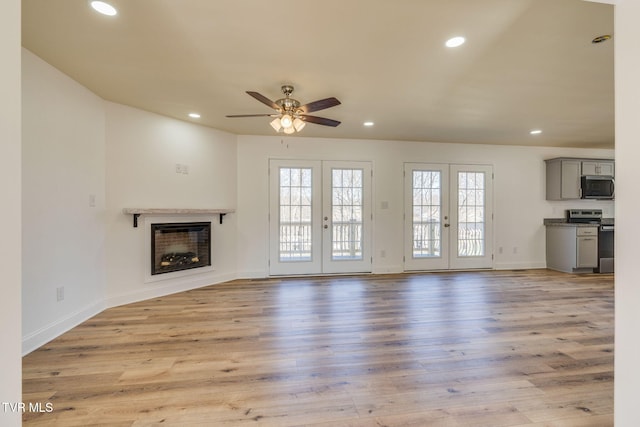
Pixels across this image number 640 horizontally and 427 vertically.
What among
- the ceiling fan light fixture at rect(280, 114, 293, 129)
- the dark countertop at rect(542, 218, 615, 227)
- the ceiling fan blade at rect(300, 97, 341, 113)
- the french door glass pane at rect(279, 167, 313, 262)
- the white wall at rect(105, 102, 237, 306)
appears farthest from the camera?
the dark countertop at rect(542, 218, 615, 227)

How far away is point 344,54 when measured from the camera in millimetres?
2428

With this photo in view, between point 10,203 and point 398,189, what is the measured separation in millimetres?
5225

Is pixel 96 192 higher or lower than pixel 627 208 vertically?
higher

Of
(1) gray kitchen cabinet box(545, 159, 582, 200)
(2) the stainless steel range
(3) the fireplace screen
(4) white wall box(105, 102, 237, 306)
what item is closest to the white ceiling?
(4) white wall box(105, 102, 237, 306)

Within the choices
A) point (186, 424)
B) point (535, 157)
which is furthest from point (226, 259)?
point (535, 157)

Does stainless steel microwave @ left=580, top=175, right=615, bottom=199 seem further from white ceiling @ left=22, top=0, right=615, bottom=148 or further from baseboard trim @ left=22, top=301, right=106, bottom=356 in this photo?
baseboard trim @ left=22, top=301, right=106, bottom=356

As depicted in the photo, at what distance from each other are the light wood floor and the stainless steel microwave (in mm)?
2729

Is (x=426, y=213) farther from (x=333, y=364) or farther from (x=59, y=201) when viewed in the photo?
(x=59, y=201)

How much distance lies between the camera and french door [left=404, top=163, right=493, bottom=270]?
559cm

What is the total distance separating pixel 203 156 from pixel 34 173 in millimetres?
2246

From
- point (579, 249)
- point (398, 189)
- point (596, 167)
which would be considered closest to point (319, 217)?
point (398, 189)

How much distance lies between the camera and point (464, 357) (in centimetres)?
236

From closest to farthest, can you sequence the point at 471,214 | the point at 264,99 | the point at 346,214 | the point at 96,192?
the point at 264,99, the point at 96,192, the point at 346,214, the point at 471,214

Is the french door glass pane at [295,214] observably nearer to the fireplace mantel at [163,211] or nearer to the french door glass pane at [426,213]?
the fireplace mantel at [163,211]
